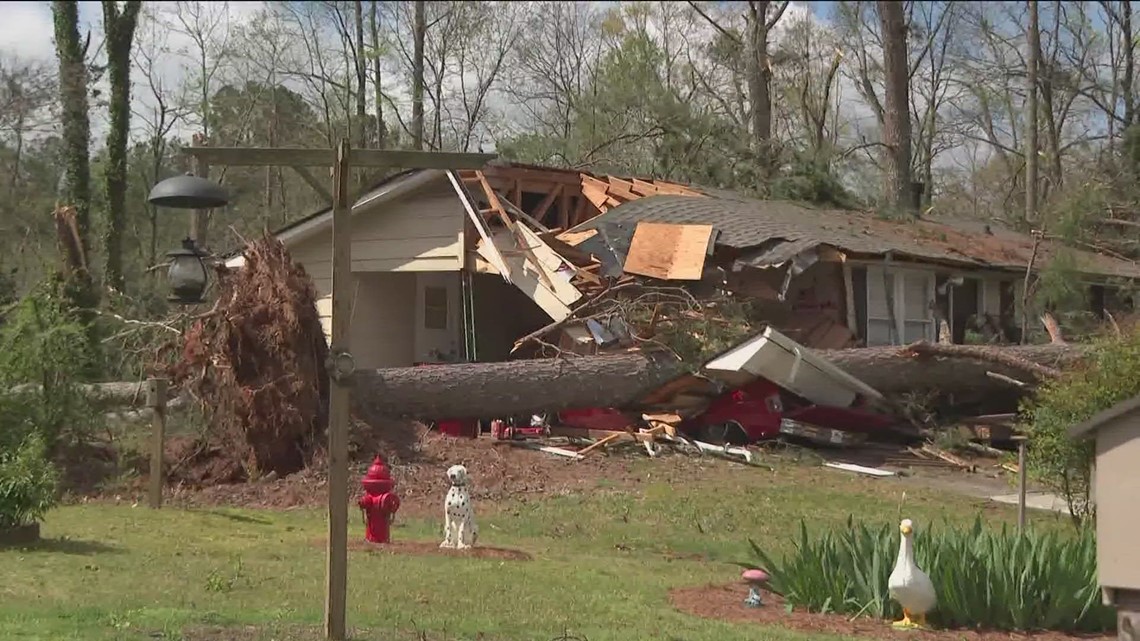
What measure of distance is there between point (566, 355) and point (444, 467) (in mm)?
3331

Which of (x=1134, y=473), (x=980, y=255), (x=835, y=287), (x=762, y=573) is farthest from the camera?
(x=980, y=255)

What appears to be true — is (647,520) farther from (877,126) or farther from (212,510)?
(877,126)

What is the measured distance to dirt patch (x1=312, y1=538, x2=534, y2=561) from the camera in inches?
407

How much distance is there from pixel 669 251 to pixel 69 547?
36.9 feet

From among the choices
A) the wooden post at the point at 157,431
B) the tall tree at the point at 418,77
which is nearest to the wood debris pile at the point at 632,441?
the wooden post at the point at 157,431

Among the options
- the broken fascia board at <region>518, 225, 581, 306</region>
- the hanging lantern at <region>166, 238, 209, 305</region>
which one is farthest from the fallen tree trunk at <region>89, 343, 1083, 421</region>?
the hanging lantern at <region>166, 238, 209, 305</region>

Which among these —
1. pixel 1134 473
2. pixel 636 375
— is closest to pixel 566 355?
pixel 636 375

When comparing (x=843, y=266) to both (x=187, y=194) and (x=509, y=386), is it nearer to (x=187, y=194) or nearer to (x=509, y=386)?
(x=509, y=386)

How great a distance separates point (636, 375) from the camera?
56.5 ft

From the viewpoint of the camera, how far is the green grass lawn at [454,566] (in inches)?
292

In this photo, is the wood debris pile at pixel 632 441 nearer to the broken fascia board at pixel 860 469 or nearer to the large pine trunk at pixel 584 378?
the large pine trunk at pixel 584 378

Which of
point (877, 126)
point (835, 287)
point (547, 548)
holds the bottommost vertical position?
point (547, 548)

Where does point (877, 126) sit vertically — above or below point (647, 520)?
above

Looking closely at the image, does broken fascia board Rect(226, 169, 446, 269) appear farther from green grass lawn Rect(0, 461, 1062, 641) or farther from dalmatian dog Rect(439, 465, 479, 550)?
dalmatian dog Rect(439, 465, 479, 550)
